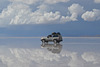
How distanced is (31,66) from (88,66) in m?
3.00

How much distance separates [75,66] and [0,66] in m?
4.01

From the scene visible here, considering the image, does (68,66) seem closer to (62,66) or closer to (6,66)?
(62,66)

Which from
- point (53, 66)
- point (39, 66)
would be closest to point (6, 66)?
point (39, 66)

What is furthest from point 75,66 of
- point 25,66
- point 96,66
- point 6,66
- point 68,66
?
point 6,66

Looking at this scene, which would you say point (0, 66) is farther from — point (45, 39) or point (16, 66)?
point (45, 39)

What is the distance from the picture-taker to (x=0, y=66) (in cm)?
1051

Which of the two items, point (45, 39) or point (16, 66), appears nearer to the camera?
point (16, 66)

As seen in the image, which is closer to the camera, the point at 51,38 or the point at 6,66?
the point at 6,66

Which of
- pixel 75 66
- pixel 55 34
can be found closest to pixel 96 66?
pixel 75 66

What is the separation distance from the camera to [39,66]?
408 inches

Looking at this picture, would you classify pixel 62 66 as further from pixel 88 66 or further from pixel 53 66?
pixel 88 66

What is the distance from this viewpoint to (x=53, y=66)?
10.3 metres

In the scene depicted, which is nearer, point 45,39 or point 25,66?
point 25,66

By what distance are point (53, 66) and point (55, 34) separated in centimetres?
2257
